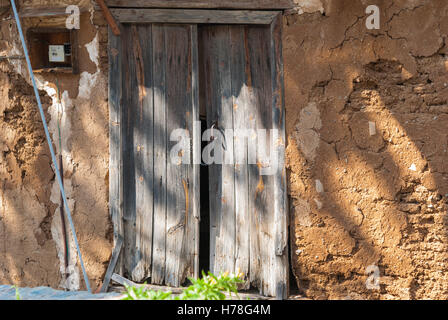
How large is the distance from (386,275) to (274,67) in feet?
5.59

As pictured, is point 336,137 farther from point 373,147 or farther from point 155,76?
point 155,76

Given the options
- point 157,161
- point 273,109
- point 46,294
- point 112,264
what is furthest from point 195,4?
point 46,294

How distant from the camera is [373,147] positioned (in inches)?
135

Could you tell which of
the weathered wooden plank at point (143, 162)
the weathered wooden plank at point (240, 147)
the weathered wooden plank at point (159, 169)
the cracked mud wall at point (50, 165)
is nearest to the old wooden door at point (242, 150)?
the weathered wooden plank at point (240, 147)

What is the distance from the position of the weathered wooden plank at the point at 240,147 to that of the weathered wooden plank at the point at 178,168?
1.11 ft

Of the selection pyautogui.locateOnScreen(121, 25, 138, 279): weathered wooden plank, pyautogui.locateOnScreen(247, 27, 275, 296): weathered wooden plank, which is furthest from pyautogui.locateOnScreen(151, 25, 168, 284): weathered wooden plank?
pyautogui.locateOnScreen(247, 27, 275, 296): weathered wooden plank

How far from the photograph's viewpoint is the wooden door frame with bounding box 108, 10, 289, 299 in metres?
3.50

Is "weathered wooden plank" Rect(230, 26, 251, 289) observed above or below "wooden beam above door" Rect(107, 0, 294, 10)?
below

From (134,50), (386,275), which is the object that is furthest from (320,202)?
(134,50)

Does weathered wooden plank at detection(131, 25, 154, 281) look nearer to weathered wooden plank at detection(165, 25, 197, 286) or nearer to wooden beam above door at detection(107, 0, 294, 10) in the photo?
weathered wooden plank at detection(165, 25, 197, 286)

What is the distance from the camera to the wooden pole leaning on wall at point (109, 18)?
3380mm

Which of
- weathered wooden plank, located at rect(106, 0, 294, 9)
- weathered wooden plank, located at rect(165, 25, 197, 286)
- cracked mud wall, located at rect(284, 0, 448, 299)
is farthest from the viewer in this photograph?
weathered wooden plank, located at rect(165, 25, 197, 286)

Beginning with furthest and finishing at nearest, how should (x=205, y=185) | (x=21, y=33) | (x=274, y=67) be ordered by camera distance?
(x=205, y=185) → (x=274, y=67) → (x=21, y=33)

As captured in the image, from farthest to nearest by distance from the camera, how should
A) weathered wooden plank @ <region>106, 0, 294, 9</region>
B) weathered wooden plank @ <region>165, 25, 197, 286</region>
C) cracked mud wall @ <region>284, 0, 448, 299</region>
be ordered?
weathered wooden plank @ <region>165, 25, 197, 286</region> < weathered wooden plank @ <region>106, 0, 294, 9</region> < cracked mud wall @ <region>284, 0, 448, 299</region>
